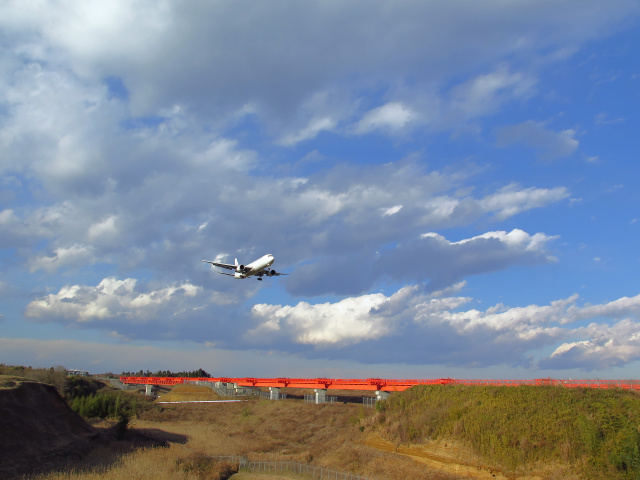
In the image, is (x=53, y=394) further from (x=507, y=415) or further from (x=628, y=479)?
(x=628, y=479)

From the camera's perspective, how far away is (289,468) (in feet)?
136

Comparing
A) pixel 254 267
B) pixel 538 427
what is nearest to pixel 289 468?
pixel 538 427

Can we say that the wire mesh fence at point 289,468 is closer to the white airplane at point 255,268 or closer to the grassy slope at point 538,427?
the grassy slope at point 538,427

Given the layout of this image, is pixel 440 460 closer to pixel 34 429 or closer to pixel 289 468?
pixel 289 468

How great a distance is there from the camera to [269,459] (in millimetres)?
47062

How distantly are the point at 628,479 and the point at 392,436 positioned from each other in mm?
20922

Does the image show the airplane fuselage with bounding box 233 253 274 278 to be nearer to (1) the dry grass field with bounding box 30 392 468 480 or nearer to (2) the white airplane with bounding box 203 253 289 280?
(2) the white airplane with bounding box 203 253 289 280

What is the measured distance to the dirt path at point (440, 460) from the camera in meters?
34.1

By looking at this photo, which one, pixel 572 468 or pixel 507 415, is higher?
pixel 507 415

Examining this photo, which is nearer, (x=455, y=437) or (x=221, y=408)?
(x=455, y=437)

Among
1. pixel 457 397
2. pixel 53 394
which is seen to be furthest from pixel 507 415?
pixel 53 394

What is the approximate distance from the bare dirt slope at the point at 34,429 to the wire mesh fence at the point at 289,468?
47.8 feet

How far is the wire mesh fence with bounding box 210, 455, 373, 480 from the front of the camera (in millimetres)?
38322

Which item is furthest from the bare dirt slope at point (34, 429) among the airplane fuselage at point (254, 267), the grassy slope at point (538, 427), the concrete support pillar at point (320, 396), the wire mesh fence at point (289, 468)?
the concrete support pillar at point (320, 396)
